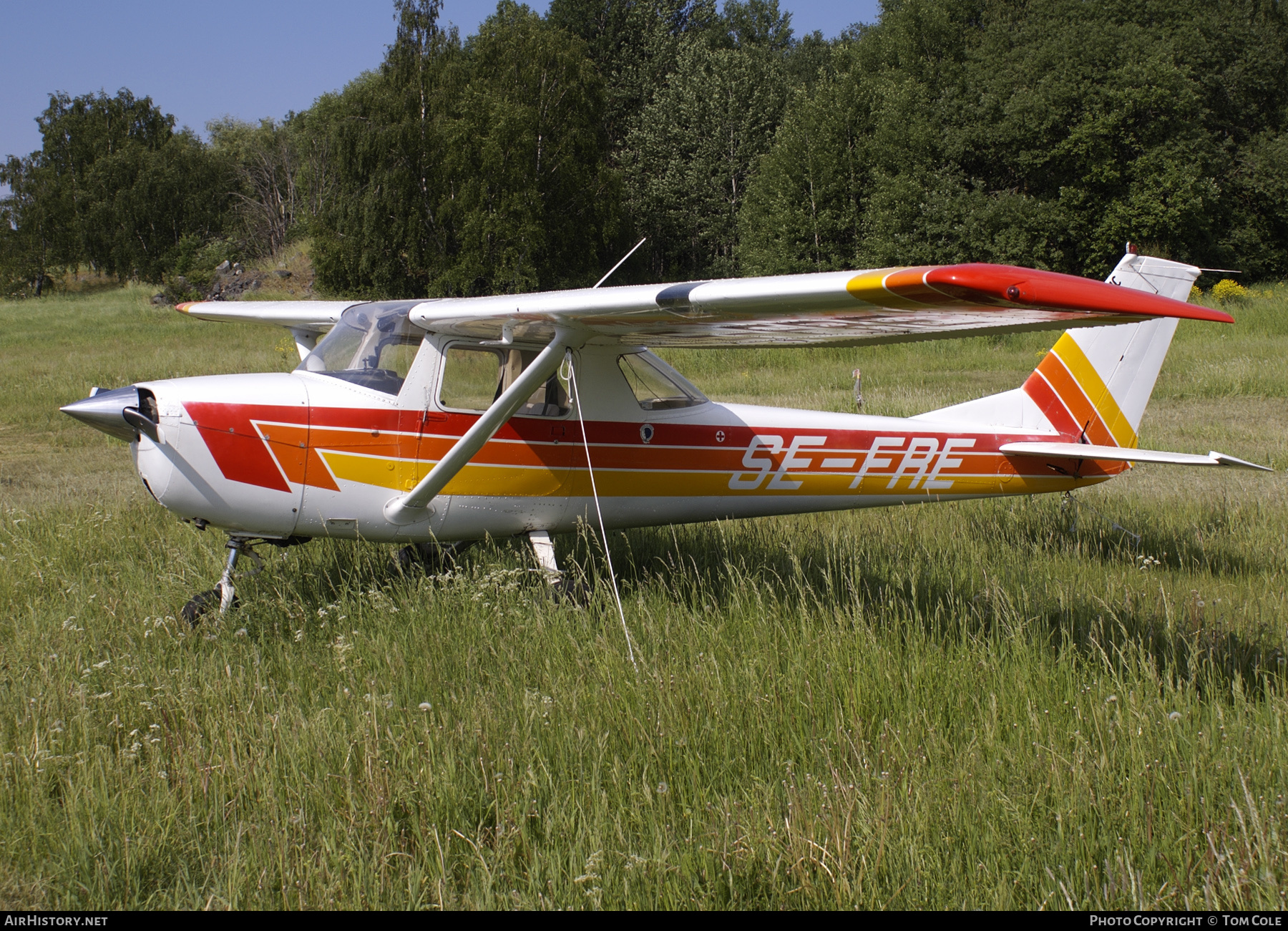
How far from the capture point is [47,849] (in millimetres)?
2768

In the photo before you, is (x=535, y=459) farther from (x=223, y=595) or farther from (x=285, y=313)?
(x=285, y=313)

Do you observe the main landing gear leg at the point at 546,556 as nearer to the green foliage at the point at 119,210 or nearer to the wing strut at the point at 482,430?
the wing strut at the point at 482,430

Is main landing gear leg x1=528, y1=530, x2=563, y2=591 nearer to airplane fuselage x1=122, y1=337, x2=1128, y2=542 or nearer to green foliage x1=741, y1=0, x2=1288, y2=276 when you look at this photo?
airplane fuselage x1=122, y1=337, x2=1128, y2=542

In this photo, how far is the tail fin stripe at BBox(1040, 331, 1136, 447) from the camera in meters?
6.90

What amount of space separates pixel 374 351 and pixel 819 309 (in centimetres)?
285

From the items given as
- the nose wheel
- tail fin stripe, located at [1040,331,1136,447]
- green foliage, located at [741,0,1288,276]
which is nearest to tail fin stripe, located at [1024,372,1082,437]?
tail fin stripe, located at [1040,331,1136,447]

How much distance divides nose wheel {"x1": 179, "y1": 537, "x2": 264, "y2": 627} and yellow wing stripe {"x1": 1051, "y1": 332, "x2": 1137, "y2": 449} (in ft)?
20.5

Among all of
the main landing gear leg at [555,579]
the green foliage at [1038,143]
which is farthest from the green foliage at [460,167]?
the main landing gear leg at [555,579]

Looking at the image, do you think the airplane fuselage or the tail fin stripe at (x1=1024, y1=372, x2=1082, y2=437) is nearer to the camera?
the airplane fuselage

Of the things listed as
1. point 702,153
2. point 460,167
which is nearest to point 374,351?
point 460,167

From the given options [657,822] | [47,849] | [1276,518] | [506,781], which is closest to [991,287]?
[657,822]

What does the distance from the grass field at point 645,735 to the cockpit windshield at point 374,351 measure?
130 cm

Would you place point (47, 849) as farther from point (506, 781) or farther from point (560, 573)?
point (560, 573)

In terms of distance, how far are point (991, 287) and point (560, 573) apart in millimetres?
3206
